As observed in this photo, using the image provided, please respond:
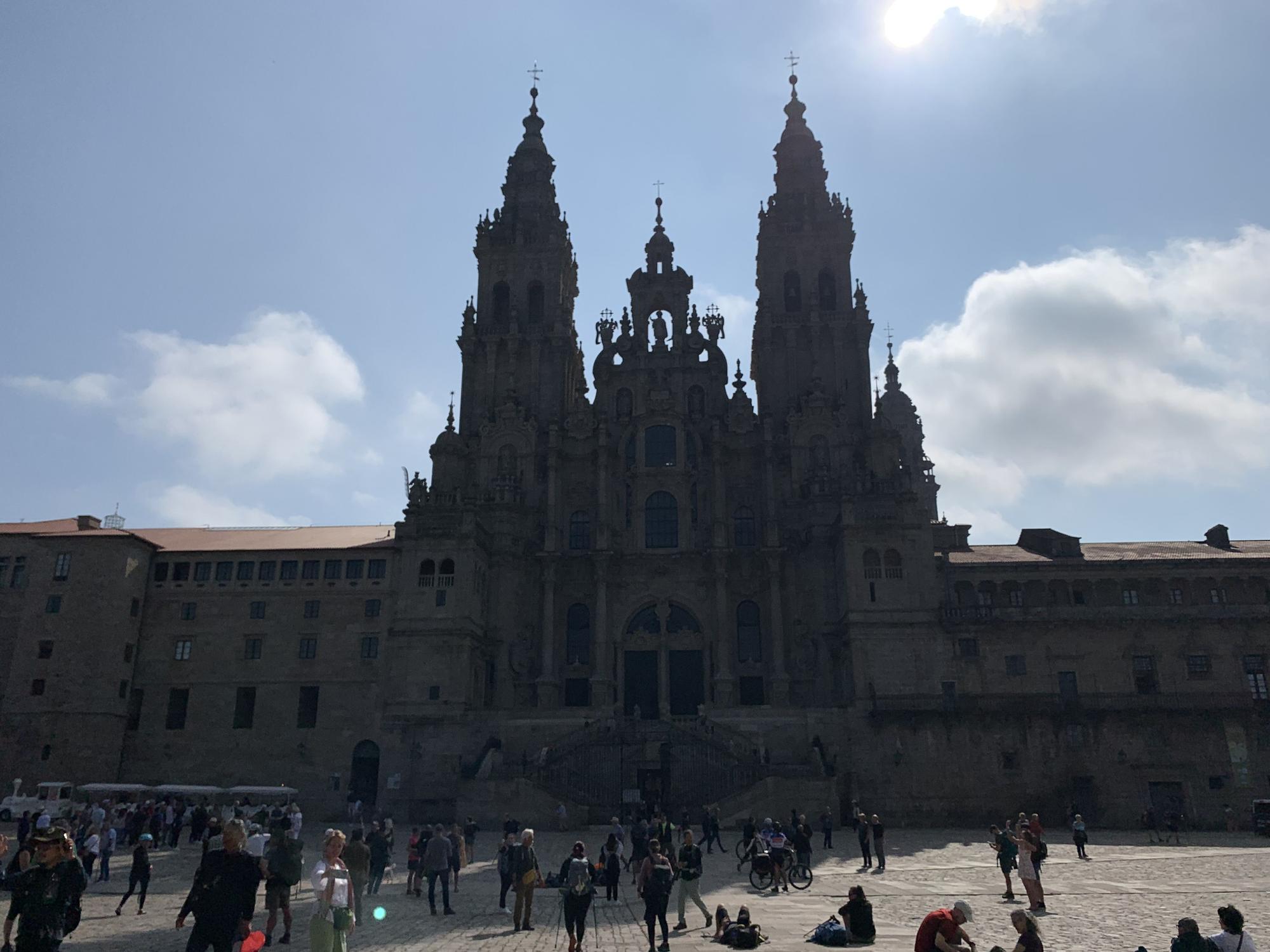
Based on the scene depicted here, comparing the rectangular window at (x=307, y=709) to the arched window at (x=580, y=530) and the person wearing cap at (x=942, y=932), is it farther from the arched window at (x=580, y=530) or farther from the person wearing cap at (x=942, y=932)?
the person wearing cap at (x=942, y=932)

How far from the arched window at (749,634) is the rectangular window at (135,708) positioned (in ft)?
110

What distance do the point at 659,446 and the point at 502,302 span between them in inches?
624

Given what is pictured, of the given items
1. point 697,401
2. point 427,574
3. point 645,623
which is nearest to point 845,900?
point 427,574

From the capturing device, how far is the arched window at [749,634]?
5716 centimetres

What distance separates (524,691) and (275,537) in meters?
17.5

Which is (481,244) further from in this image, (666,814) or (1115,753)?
(1115,753)

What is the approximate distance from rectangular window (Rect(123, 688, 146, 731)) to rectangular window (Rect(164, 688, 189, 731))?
153 cm

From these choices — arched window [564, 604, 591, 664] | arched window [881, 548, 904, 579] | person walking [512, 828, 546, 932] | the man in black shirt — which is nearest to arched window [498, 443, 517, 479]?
arched window [564, 604, 591, 664]

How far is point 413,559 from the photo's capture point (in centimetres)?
5334

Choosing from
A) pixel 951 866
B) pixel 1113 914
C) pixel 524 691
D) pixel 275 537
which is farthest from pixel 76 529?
pixel 1113 914

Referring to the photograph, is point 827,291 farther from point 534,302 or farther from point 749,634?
point 749,634

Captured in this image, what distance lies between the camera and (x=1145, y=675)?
50438 mm

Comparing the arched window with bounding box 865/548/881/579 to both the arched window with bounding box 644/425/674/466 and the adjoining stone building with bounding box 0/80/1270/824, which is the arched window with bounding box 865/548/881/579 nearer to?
the adjoining stone building with bounding box 0/80/1270/824

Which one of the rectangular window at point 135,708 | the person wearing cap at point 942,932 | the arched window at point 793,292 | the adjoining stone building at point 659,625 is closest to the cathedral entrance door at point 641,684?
the adjoining stone building at point 659,625
